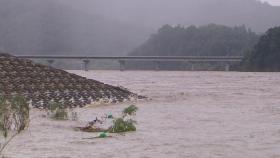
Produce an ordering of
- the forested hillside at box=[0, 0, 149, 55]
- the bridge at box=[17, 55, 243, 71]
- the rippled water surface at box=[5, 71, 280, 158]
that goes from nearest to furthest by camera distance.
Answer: the rippled water surface at box=[5, 71, 280, 158], the bridge at box=[17, 55, 243, 71], the forested hillside at box=[0, 0, 149, 55]

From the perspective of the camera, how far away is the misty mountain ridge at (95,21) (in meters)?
87.1

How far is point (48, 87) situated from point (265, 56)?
106 ft

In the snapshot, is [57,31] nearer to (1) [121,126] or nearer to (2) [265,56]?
(2) [265,56]

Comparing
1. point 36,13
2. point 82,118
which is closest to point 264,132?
point 82,118

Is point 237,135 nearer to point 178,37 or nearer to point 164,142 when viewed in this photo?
point 164,142

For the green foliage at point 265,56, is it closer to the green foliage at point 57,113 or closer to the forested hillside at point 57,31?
the green foliage at point 57,113

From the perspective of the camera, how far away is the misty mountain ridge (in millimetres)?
87125

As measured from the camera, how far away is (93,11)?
131m

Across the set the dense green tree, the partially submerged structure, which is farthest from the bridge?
the partially submerged structure

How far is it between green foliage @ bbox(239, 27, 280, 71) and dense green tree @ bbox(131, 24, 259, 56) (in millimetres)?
14077

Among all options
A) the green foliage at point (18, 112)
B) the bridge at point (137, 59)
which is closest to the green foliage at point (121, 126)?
the green foliage at point (18, 112)

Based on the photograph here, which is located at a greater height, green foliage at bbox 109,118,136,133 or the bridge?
the bridge

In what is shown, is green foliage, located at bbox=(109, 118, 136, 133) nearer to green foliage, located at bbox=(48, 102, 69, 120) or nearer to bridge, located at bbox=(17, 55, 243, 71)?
green foliage, located at bbox=(48, 102, 69, 120)

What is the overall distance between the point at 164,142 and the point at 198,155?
1.19 meters
